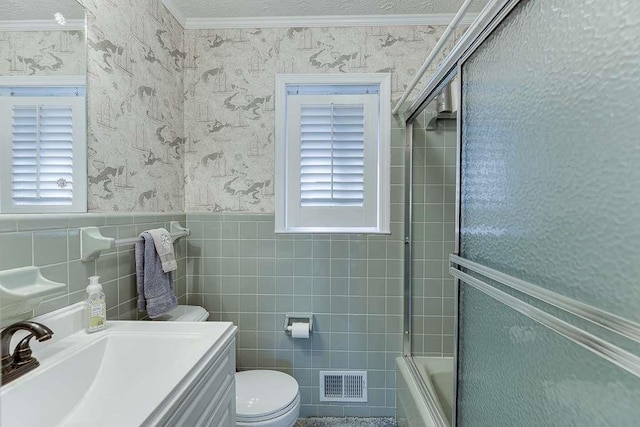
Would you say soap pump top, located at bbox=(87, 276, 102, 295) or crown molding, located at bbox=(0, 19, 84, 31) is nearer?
crown molding, located at bbox=(0, 19, 84, 31)

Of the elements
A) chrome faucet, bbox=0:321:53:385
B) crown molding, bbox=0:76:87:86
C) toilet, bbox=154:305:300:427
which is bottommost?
toilet, bbox=154:305:300:427

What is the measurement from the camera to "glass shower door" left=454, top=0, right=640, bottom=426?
18.2 inches

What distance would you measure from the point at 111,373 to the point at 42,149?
726 millimetres

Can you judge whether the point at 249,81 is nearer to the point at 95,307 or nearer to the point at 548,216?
the point at 95,307

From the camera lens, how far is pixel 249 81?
1.84m

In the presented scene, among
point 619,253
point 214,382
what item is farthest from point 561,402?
point 214,382

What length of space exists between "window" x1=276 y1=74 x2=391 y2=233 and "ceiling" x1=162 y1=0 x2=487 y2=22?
39 centimetres

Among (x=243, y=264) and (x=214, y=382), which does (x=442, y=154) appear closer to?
(x=243, y=264)

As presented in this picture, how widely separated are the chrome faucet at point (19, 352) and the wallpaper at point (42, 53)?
2.25 feet

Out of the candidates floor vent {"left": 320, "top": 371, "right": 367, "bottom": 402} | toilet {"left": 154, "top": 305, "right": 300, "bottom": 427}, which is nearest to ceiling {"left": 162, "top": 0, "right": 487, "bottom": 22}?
toilet {"left": 154, "top": 305, "right": 300, "bottom": 427}

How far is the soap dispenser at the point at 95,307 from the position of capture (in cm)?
102

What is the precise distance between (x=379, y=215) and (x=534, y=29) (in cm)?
127

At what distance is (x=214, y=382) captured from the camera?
0.94 meters

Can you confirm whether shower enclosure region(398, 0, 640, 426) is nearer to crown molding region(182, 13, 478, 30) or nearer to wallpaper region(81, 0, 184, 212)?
crown molding region(182, 13, 478, 30)
